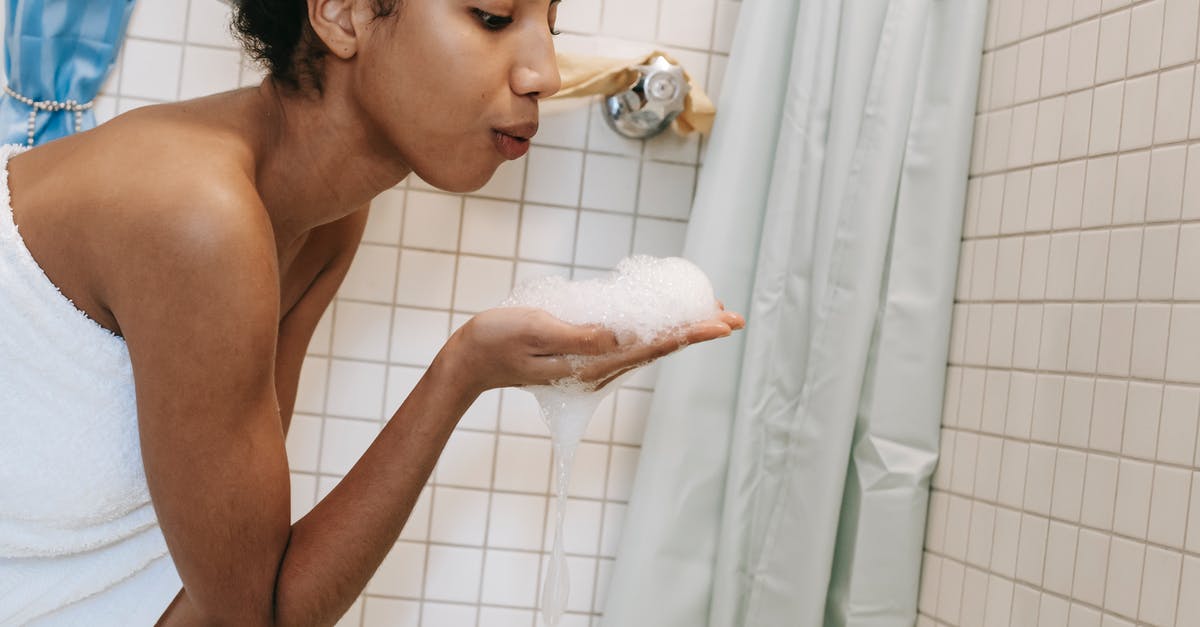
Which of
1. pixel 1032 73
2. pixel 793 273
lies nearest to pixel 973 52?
pixel 1032 73

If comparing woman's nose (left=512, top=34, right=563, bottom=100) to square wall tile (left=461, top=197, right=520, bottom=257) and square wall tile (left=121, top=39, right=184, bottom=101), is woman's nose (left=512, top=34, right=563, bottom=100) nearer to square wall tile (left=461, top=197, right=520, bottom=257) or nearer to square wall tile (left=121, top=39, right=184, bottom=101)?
square wall tile (left=461, top=197, right=520, bottom=257)

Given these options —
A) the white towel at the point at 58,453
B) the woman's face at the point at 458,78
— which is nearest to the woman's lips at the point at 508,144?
the woman's face at the point at 458,78

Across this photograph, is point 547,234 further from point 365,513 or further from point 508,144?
point 365,513

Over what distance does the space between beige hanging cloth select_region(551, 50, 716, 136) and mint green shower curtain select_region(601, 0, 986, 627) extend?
0.13ft

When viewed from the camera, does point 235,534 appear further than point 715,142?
No

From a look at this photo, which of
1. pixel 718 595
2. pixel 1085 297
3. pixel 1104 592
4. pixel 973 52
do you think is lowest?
pixel 718 595

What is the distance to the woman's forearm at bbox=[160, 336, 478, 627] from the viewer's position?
881 millimetres

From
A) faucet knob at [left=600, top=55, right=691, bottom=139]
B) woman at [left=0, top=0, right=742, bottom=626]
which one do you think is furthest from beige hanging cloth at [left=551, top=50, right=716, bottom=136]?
woman at [left=0, top=0, right=742, bottom=626]

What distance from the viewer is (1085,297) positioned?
3.46 feet

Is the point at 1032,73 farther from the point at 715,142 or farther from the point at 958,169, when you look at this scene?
the point at 715,142

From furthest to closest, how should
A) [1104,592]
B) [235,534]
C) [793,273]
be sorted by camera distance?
[793,273] < [1104,592] < [235,534]

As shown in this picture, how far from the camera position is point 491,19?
2.97 feet

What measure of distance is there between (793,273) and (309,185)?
1.89 ft

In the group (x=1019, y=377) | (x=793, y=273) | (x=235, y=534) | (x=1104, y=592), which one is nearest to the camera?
(x=235, y=534)
